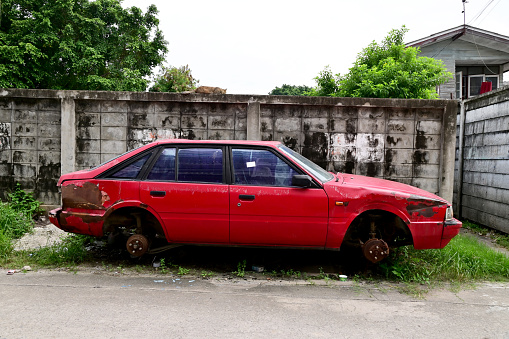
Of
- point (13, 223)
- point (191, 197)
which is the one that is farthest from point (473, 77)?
point (13, 223)

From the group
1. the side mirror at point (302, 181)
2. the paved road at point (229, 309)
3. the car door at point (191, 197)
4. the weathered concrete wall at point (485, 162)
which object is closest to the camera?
the paved road at point (229, 309)

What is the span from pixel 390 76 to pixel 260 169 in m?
6.67

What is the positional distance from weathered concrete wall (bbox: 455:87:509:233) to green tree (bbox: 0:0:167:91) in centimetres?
1577

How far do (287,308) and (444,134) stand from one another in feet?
15.8

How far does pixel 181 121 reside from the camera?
6.64m

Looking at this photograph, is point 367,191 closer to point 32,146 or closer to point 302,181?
point 302,181

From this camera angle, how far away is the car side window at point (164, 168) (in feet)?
14.1

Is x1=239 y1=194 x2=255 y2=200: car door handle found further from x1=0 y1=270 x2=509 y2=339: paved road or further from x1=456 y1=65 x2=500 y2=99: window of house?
x1=456 y1=65 x2=500 y2=99: window of house

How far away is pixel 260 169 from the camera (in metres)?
4.25

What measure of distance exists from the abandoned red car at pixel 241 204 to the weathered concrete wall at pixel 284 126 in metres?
2.24

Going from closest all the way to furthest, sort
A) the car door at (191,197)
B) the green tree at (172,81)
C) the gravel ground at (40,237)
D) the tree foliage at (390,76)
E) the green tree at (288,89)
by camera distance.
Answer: the car door at (191,197) → the gravel ground at (40,237) → the tree foliage at (390,76) → the green tree at (172,81) → the green tree at (288,89)

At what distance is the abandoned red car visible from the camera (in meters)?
4.02

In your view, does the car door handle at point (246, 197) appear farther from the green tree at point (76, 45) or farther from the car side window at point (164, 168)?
the green tree at point (76, 45)

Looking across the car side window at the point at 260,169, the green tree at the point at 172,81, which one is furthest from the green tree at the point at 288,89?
the car side window at the point at 260,169
